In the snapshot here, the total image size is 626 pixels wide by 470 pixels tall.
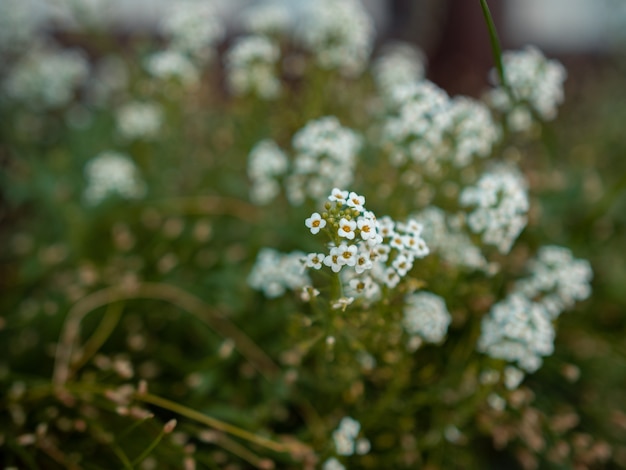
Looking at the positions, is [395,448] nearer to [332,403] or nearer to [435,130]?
[332,403]

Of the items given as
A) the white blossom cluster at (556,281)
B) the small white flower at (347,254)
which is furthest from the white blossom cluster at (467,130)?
the small white flower at (347,254)

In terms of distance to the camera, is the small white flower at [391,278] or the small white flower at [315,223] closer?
the small white flower at [315,223]

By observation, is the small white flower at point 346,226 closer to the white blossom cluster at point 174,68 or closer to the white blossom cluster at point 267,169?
the white blossom cluster at point 267,169

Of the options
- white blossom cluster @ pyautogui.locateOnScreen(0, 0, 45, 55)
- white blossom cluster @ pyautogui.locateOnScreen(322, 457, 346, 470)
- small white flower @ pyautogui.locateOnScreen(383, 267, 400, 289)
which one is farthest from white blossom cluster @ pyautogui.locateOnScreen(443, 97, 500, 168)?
white blossom cluster @ pyautogui.locateOnScreen(0, 0, 45, 55)

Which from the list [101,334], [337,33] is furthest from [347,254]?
[337,33]

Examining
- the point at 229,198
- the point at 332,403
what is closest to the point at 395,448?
the point at 332,403

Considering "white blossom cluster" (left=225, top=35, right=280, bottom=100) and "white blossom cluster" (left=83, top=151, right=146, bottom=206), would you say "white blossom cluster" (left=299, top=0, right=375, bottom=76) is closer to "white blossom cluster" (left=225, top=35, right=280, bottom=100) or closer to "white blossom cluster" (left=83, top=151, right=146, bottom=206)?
"white blossom cluster" (left=225, top=35, right=280, bottom=100)

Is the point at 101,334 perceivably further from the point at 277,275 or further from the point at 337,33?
the point at 337,33
